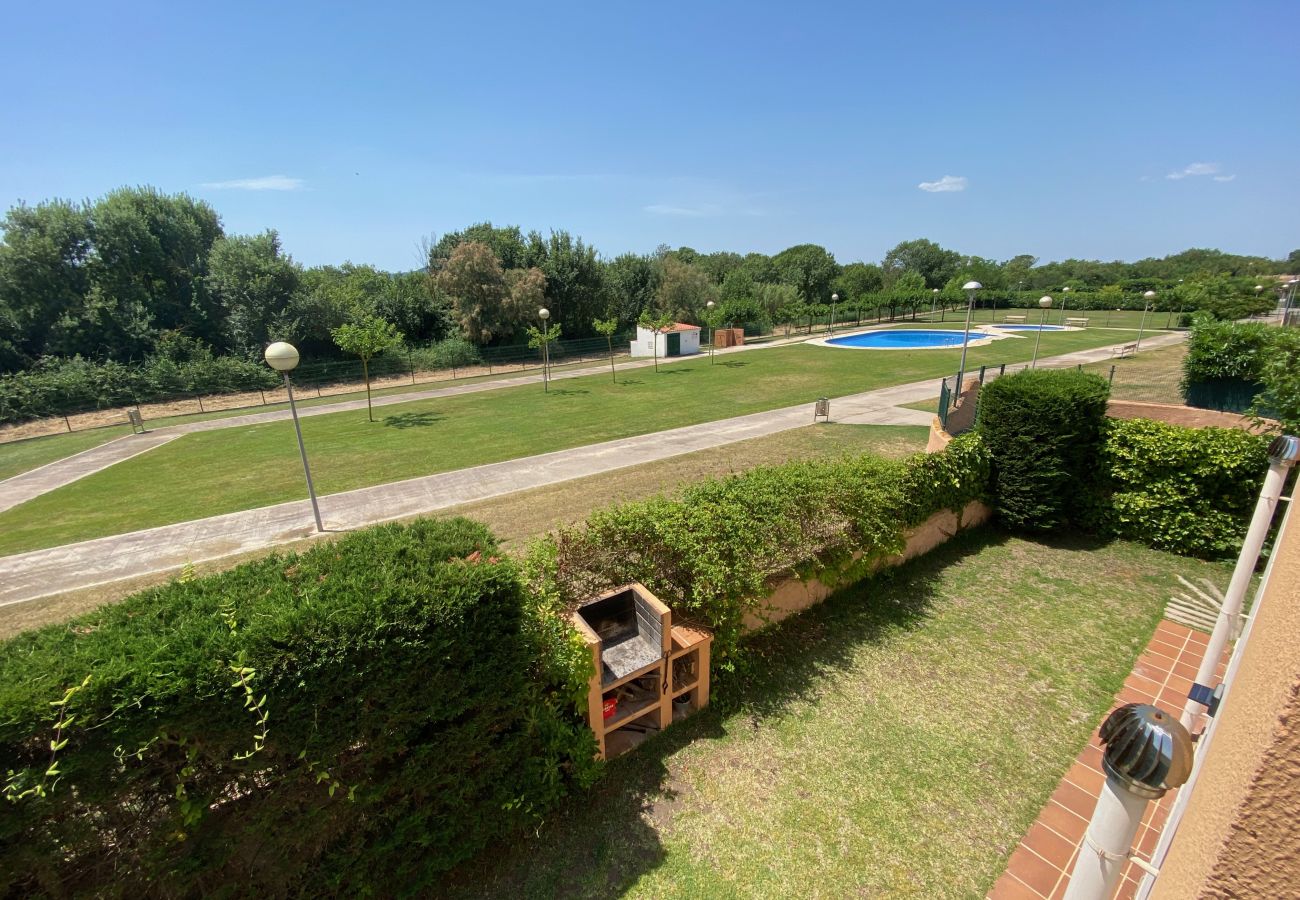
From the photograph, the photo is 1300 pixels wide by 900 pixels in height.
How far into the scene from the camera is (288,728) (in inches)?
109

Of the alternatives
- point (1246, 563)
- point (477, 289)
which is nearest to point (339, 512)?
point (1246, 563)

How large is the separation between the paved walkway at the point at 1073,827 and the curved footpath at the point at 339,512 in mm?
9610

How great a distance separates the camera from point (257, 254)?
31.1m

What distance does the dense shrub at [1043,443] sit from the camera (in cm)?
807

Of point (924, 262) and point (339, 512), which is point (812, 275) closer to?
point (924, 262)

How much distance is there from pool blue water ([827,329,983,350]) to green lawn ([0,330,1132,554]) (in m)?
5.67

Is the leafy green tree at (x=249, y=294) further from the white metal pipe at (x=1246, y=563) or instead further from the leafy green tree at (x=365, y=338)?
the white metal pipe at (x=1246, y=563)

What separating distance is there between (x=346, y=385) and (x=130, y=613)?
94.7ft

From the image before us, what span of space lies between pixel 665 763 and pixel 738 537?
2.12m

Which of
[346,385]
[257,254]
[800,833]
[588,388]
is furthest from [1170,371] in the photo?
[257,254]

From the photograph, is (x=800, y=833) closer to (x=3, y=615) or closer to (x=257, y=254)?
(x=3, y=615)

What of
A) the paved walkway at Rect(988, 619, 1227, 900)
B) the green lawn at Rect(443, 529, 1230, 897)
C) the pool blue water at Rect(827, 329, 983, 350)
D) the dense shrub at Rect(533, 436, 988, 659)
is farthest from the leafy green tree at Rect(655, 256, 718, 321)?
the paved walkway at Rect(988, 619, 1227, 900)

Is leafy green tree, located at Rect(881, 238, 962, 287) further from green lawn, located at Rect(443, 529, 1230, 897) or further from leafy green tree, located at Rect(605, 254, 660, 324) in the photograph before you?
green lawn, located at Rect(443, 529, 1230, 897)

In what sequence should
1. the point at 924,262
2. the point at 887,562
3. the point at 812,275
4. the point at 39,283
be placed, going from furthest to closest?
the point at 924,262 → the point at 812,275 → the point at 39,283 → the point at 887,562
